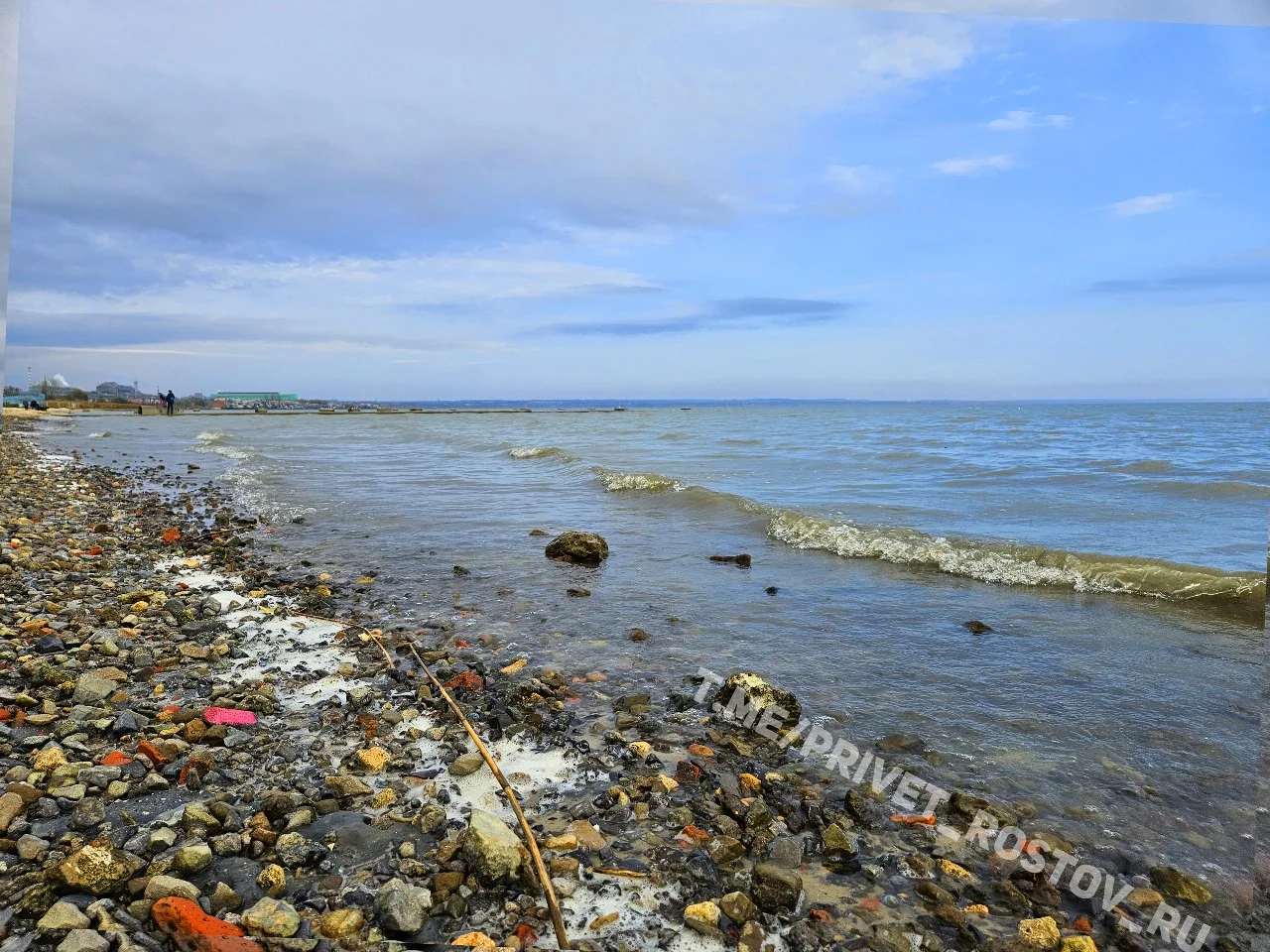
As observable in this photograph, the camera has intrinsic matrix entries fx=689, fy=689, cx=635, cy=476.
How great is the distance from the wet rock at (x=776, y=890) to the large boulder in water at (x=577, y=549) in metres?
5.68

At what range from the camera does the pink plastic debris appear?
3780 mm

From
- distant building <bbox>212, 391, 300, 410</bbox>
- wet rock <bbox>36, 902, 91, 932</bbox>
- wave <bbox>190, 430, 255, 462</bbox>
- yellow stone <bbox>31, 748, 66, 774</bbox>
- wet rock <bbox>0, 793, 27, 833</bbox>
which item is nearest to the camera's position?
wet rock <bbox>36, 902, 91, 932</bbox>

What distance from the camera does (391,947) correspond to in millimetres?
2252

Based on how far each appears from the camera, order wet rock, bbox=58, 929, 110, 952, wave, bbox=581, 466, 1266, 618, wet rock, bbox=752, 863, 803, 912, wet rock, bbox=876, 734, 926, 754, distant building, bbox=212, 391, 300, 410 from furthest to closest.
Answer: distant building, bbox=212, 391, 300, 410
wave, bbox=581, 466, 1266, 618
wet rock, bbox=876, 734, 926, 754
wet rock, bbox=752, 863, 803, 912
wet rock, bbox=58, 929, 110, 952

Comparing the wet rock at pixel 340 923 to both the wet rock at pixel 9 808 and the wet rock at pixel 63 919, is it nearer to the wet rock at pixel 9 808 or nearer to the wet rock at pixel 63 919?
the wet rock at pixel 63 919

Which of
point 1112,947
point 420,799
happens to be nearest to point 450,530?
point 420,799

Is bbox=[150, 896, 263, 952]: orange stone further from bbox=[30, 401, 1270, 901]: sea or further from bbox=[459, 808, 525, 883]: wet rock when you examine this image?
bbox=[30, 401, 1270, 901]: sea

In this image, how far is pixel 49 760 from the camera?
3158 mm

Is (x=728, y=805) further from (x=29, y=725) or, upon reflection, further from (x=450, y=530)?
(x=450, y=530)

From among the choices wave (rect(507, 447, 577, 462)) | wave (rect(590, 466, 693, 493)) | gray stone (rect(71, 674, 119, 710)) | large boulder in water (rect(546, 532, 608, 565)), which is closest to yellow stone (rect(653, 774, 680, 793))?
gray stone (rect(71, 674, 119, 710))

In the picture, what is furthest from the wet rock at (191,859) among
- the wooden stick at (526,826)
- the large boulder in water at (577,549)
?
the large boulder in water at (577,549)

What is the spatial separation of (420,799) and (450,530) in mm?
7210

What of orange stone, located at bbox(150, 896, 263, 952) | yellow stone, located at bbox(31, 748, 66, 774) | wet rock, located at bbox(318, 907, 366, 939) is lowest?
wet rock, located at bbox(318, 907, 366, 939)

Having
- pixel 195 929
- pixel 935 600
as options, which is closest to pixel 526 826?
pixel 195 929
